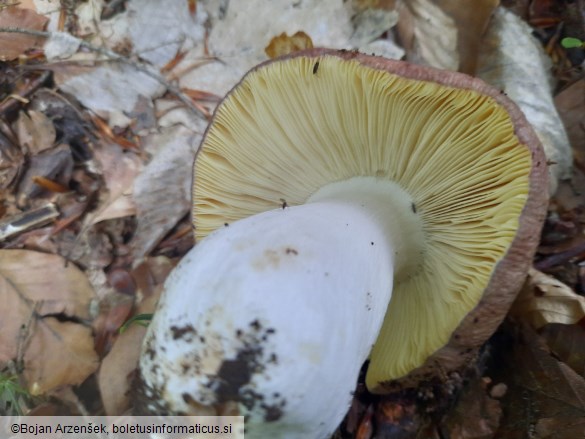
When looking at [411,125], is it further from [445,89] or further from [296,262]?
[296,262]

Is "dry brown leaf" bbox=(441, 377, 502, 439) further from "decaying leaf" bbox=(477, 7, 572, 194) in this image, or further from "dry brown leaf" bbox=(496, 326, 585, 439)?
"decaying leaf" bbox=(477, 7, 572, 194)

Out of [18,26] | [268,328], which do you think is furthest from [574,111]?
[18,26]

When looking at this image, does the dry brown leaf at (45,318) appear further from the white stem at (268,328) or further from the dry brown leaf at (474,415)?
the dry brown leaf at (474,415)

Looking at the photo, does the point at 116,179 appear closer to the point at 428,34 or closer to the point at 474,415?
the point at 428,34

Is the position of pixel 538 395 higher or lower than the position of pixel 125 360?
higher

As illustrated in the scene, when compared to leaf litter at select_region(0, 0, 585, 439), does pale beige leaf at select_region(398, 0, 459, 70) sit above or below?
above

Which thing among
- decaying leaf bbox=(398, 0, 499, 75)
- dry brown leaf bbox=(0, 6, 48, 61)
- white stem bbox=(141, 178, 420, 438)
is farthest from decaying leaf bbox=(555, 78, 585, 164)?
dry brown leaf bbox=(0, 6, 48, 61)

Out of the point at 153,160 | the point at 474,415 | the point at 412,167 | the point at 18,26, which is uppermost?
the point at 18,26
